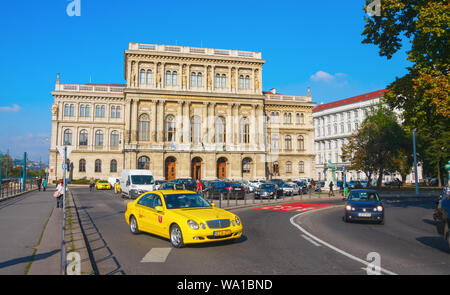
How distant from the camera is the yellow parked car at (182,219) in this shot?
9.14m

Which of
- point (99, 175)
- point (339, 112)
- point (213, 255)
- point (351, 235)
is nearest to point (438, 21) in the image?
point (351, 235)

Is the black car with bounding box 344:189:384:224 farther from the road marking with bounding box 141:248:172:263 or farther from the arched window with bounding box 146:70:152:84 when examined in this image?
the arched window with bounding box 146:70:152:84

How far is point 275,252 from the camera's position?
8.79m

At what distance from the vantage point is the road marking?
7.89 metres

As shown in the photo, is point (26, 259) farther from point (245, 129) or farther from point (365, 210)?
point (245, 129)

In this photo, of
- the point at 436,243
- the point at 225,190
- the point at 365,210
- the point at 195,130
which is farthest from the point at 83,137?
the point at 436,243

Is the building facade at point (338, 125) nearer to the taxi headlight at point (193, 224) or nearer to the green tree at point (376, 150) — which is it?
the green tree at point (376, 150)

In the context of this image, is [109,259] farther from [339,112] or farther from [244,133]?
[339,112]

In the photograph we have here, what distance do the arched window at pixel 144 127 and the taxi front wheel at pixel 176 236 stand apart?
4825 cm

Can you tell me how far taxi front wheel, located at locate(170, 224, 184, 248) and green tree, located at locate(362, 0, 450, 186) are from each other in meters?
13.2

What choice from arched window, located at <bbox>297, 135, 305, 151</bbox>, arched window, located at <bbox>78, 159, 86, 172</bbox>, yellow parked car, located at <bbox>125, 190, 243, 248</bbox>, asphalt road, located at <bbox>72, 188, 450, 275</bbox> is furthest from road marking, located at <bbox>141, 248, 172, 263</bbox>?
arched window, located at <bbox>297, 135, 305, 151</bbox>

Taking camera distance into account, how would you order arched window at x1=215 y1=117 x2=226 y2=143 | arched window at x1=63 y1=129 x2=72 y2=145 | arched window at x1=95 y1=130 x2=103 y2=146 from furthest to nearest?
1. arched window at x1=95 y1=130 x2=103 y2=146
2. arched window at x1=63 y1=129 x2=72 y2=145
3. arched window at x1=215 y1=117 x2=226 y2=143

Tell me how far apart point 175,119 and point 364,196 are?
1761 inches
